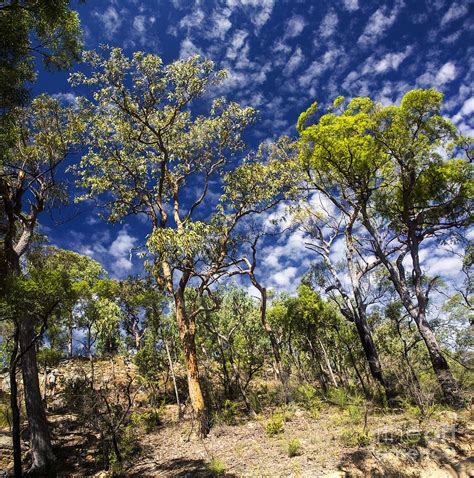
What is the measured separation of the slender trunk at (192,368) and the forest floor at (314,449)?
61 centimetres

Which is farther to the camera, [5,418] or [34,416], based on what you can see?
[5,418]

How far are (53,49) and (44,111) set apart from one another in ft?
14.2

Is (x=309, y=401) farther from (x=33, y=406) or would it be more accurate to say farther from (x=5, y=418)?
Result: (x=5, y=418)

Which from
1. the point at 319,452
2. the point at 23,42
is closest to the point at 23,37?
the point at 23,42

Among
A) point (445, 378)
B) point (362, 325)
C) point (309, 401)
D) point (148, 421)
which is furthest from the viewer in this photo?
point (148, 421)

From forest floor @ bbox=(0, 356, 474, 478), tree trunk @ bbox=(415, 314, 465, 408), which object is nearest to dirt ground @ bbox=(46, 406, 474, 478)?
forest floor @ bbox=(0, 356, 474, 478)

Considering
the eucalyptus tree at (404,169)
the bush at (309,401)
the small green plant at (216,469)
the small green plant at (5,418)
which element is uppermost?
the eucalyptus tree at (404,169)

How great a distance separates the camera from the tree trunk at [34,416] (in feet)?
32.4

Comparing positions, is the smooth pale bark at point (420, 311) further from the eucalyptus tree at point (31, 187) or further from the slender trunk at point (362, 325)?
the eucalyptus tree at point (31, 187)

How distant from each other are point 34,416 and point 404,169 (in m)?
15.6

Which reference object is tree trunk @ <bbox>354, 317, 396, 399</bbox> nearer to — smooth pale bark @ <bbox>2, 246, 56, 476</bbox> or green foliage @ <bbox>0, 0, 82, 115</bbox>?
smooth pale bark @ <bbox>2, 246, 56, 476</bbox>

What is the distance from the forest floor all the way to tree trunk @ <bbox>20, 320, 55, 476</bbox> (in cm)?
65

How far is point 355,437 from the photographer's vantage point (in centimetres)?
850

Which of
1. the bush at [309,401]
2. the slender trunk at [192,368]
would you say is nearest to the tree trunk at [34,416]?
the slender trunk at [192,368]
